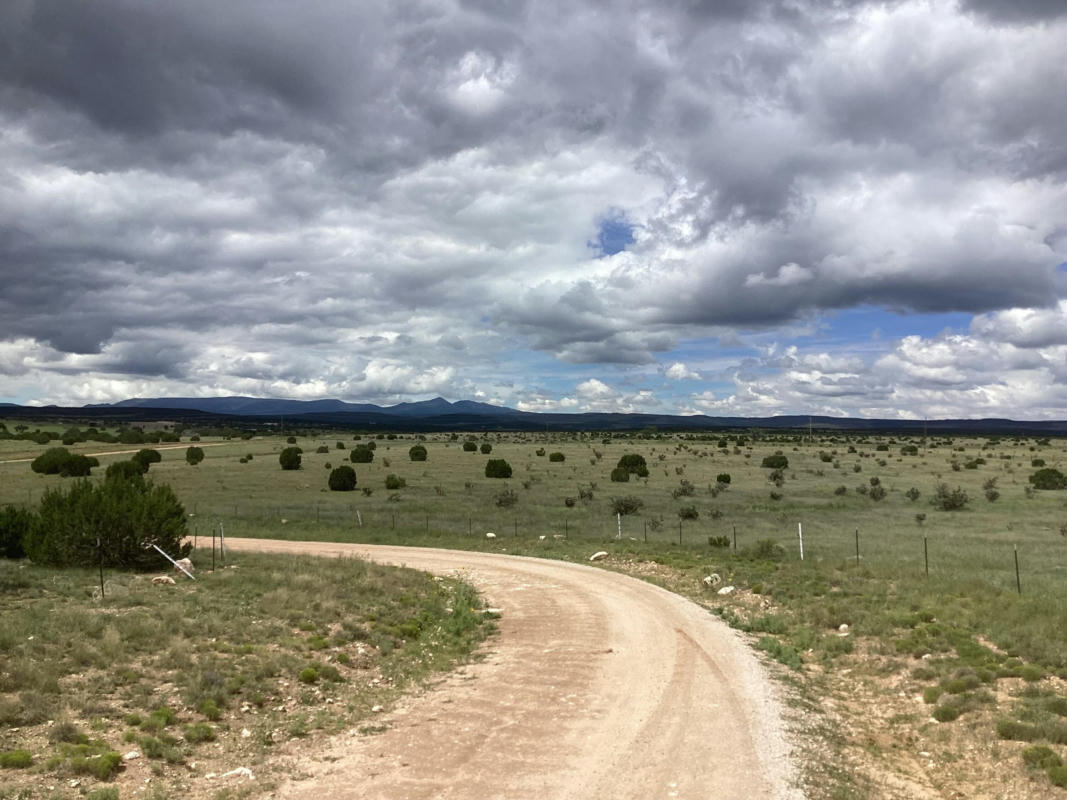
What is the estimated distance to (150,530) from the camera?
24219 mm

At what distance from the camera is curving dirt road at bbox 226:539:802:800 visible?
9609mm

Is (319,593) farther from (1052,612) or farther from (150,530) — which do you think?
(1052,612)

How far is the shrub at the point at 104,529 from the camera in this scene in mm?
23281

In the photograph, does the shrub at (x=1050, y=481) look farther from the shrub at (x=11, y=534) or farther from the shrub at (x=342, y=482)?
the shrub at (x=11, y=534)

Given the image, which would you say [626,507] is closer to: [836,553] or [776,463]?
[836,553]

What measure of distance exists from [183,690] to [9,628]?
14.4 ft

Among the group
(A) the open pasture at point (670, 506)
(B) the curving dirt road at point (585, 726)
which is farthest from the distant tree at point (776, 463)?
(B) the curving dirt road at point (585, 726)

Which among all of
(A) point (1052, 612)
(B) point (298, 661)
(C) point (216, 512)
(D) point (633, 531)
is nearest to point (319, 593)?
(B) point (298, 661)

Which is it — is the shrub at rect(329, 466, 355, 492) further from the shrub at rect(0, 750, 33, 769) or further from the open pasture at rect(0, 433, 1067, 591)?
the shrub at rect(0, 750, 33, 769)

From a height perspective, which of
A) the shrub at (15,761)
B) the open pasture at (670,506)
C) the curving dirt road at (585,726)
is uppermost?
the shrub at (15,761)

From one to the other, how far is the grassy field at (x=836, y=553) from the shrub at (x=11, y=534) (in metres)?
7.89

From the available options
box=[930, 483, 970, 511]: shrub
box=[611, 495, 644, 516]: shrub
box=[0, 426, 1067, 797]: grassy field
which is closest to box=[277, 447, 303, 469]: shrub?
box=[0, 426, 1067, 797]: grassy field

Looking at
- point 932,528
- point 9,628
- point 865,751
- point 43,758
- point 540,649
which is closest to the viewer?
point 43,758

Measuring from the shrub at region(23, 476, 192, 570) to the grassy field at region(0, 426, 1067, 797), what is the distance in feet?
30.5
